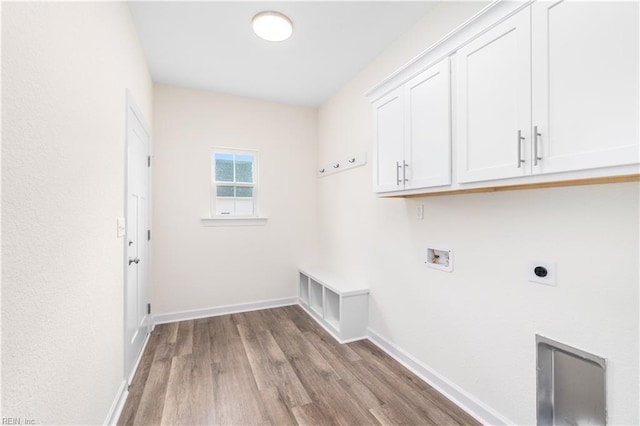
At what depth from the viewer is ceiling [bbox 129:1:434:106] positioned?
2.08m

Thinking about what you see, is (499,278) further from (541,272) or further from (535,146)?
(535,146)

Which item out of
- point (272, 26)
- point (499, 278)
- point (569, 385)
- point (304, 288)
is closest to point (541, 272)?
point (499, 278)

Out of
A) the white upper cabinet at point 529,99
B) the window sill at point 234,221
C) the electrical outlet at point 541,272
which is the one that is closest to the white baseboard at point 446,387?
the electrical outlet at point 541,272

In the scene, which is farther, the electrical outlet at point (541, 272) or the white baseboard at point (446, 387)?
the white baseboard at point (446, 387)

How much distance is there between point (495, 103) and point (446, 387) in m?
1.88

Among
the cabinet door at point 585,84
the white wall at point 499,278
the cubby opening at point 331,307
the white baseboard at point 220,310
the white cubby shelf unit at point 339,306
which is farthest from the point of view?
the white baseboard at point 220,310

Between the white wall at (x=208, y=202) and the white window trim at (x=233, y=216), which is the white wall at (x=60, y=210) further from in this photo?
the white window trim at (x=233, y=216)

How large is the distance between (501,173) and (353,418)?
168 cm

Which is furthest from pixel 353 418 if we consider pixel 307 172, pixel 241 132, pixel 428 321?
pixel 241 132

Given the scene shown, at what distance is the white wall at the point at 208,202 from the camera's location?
10.7ft

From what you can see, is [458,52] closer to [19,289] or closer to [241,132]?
[19,289]

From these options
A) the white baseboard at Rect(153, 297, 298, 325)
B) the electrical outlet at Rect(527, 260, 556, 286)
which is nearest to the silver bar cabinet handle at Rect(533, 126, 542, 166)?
the electrical outlet at Rect(527, 260, 556, 286)

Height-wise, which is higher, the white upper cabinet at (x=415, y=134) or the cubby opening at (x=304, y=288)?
the white upper cabinet at (x=415, y=134)

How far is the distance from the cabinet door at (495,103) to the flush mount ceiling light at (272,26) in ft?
4.48
